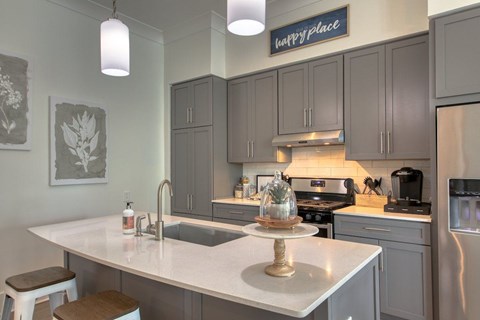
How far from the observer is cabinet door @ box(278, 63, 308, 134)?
10.6ft

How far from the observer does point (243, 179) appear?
3.97 meters

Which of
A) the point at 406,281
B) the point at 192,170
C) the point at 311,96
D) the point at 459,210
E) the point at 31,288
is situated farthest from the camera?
the point at 192,170

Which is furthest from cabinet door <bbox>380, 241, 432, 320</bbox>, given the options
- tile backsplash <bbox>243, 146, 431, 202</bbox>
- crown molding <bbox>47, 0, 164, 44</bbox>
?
crown molding <bbox>47, 0, 164, 44</bbox>

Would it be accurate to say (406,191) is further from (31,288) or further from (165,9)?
(165,9)

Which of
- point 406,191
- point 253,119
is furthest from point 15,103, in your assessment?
point 406,191

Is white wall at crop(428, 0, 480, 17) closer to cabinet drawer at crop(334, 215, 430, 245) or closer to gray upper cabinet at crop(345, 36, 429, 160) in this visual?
gray upper cabinet at crop(345, 36, 429, 160)

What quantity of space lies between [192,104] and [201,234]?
7.04 ft

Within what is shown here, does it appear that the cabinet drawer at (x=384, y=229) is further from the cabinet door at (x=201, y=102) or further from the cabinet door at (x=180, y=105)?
the cabinet door at (x=180, y=105)

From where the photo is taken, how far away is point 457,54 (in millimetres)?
2150

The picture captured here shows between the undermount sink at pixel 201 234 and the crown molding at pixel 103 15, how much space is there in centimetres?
263

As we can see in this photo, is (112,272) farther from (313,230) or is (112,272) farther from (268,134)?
(268,134)

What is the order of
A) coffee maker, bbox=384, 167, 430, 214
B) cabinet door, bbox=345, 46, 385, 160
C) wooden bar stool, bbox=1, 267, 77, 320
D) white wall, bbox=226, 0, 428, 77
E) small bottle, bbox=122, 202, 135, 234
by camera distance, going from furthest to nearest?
cabinet door, bbox=345, 46, 385, 160, white wall, bbox=226, 0, 428, 77, coffee maker, bbox=384, 167, 430, 214, small bottle, bbox=122, 202, 135, 234, wooden bar stool, bbox=1, 267, 77, 320

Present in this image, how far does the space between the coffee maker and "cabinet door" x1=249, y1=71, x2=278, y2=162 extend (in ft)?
4.13

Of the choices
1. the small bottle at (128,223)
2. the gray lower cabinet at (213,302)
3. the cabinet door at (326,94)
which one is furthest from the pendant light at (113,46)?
the cabinet door at (326,94)
